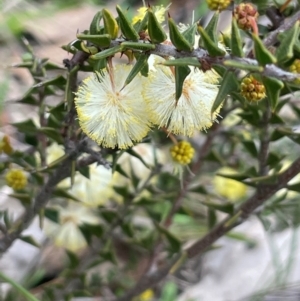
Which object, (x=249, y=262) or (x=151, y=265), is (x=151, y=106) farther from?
(x=249, y=262)

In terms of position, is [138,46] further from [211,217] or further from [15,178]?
[211,217]

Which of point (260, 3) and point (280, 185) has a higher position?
point (260, 3)

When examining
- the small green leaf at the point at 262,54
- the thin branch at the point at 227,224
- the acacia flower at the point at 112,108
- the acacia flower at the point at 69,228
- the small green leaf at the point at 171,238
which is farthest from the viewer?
the acacia flower at the point at 69,228

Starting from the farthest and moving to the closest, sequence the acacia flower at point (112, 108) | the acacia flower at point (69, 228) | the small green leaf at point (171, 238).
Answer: the acacia flower at point (69, 228) < the small green leaf at point (171, 238) < the acacia flower at point (112, 108)

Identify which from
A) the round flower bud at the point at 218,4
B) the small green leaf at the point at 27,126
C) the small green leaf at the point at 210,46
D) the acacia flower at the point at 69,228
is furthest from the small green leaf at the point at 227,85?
the acacia flower at the point at 69,228

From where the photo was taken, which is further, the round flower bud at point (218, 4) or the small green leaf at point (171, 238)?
the small green leaf at point (171, 238)

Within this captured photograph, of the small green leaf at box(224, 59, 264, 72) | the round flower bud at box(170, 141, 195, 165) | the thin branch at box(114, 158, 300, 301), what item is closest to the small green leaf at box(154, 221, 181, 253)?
the thin branch at box(114, 158, 300, 301)

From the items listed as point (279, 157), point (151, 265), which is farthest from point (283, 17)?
point (151, 265)

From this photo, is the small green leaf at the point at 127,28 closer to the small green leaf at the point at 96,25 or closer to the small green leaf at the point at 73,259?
the small green leaf at the point at 96,25
